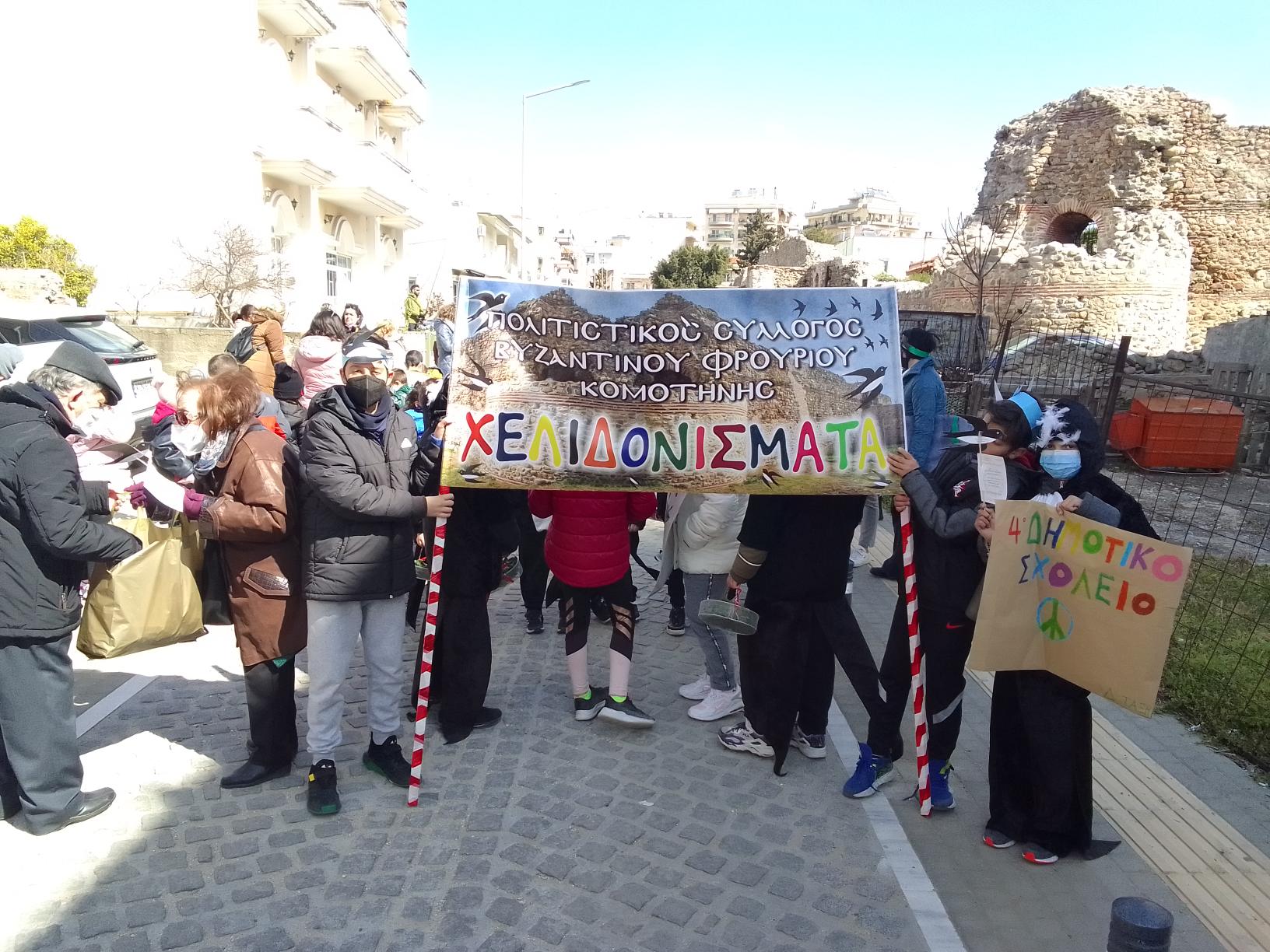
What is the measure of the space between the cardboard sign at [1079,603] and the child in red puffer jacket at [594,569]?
170 centimetres

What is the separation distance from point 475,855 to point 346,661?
969 mm

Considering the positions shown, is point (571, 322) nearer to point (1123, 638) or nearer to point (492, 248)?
point (1123, 638)

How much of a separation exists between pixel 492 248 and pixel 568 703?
49.4m

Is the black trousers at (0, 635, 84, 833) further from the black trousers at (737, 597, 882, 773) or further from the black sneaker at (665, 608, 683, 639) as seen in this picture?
the black sneaker at (665, 608, 683, 639)

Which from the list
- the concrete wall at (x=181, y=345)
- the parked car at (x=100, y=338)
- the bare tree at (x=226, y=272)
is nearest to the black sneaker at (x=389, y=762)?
the parked car at (x=100, y=338)

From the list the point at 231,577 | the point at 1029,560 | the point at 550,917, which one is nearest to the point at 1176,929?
the point at 1029,560

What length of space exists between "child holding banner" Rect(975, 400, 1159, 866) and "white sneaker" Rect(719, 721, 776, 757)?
1.03 meters

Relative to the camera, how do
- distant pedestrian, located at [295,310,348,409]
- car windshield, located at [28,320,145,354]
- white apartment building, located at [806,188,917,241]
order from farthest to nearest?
white apartment building, located at [806,188,917,241] → car windshield, located at [28,320,145,354] → distant pedestrian, located at [295,310,348,409]

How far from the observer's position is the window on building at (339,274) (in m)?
25.2

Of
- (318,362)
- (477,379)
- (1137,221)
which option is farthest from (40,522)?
(1137,221)

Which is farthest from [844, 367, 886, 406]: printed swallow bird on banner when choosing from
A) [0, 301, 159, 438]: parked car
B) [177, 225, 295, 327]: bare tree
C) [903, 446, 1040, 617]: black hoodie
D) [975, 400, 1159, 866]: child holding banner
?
[177, 225, 295, 327]: bare tree

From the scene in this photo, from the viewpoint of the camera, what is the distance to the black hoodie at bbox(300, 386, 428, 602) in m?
3.30

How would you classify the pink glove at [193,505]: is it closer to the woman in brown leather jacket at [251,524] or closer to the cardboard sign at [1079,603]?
the woman in brown leather jacket at [251,524]

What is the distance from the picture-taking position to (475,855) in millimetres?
3195
